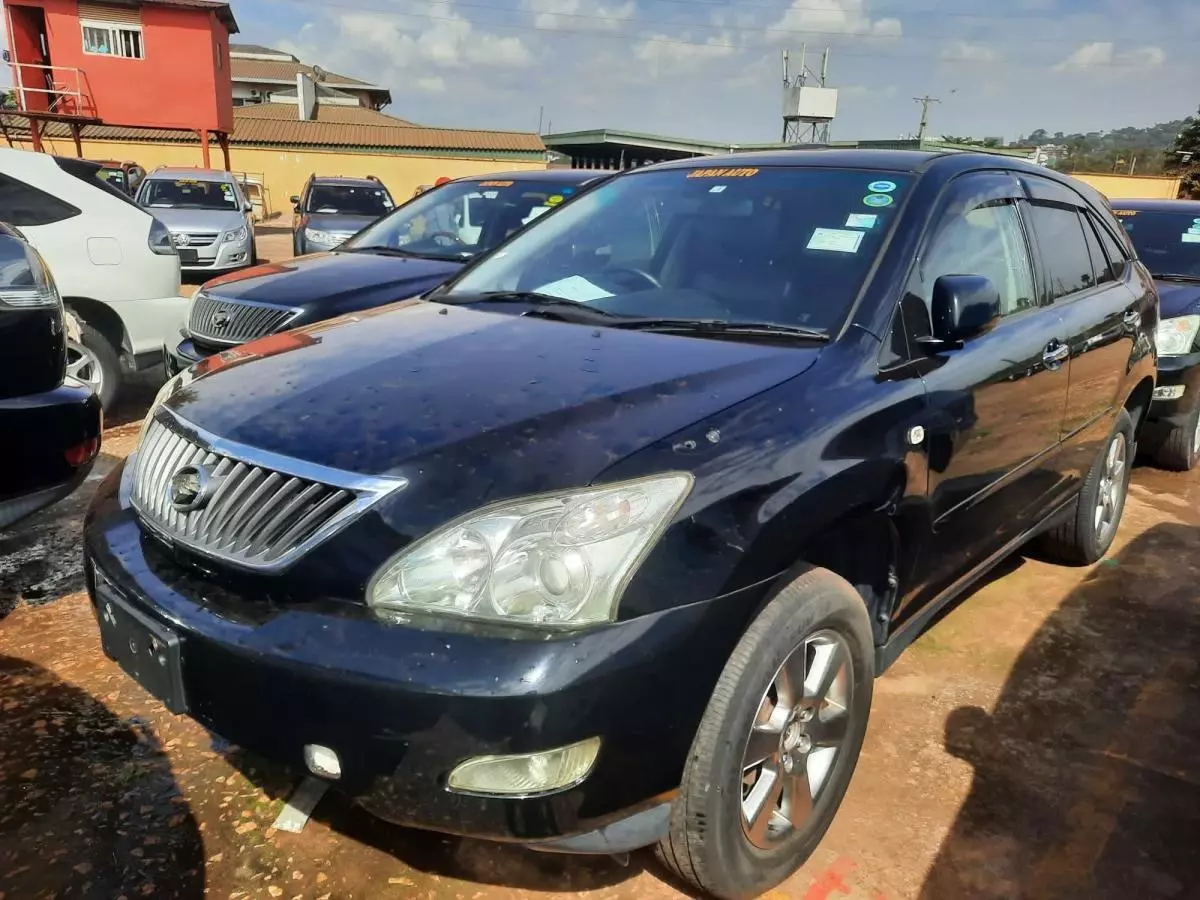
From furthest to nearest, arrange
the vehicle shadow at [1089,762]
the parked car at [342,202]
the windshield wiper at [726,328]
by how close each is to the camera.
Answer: the parked car at [342,202] < the windshield wiper at [726,328] < the vehicle shadow at [1089,762]

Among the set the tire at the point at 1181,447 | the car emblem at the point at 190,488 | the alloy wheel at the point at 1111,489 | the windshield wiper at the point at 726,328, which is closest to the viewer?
the car emblem at the point at 190,488

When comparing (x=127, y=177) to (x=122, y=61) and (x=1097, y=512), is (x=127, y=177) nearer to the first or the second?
(x=122, y=61)

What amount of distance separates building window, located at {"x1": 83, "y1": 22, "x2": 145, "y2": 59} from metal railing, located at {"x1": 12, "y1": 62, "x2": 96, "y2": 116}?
37.6 inches

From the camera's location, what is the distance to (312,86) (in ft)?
144

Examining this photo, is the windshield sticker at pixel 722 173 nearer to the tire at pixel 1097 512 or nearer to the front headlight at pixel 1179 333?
the tire at pixel 1097 512

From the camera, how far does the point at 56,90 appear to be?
23625mm

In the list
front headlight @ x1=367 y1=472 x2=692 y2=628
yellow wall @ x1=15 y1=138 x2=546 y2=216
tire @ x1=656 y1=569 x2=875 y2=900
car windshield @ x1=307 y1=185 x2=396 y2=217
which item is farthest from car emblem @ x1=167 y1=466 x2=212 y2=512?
yellow wall @ x1=15 y1=138 x2=546 y2=216

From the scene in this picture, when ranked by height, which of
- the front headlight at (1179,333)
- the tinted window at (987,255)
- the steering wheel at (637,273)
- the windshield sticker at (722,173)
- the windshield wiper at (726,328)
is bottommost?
the front headlight at (1179,333)

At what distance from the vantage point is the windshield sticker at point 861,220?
2.66 metres

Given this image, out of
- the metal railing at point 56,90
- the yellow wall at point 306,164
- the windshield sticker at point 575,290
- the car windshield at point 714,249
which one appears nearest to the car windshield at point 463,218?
the car windshield at point 714,249

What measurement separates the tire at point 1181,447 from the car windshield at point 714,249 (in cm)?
391

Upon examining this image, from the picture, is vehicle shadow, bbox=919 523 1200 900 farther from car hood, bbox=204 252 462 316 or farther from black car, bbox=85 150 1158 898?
car hood, bbox=204 252 462 316

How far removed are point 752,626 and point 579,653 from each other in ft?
1.44

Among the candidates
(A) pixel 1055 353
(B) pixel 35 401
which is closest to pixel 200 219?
(B) pixel 35 401
